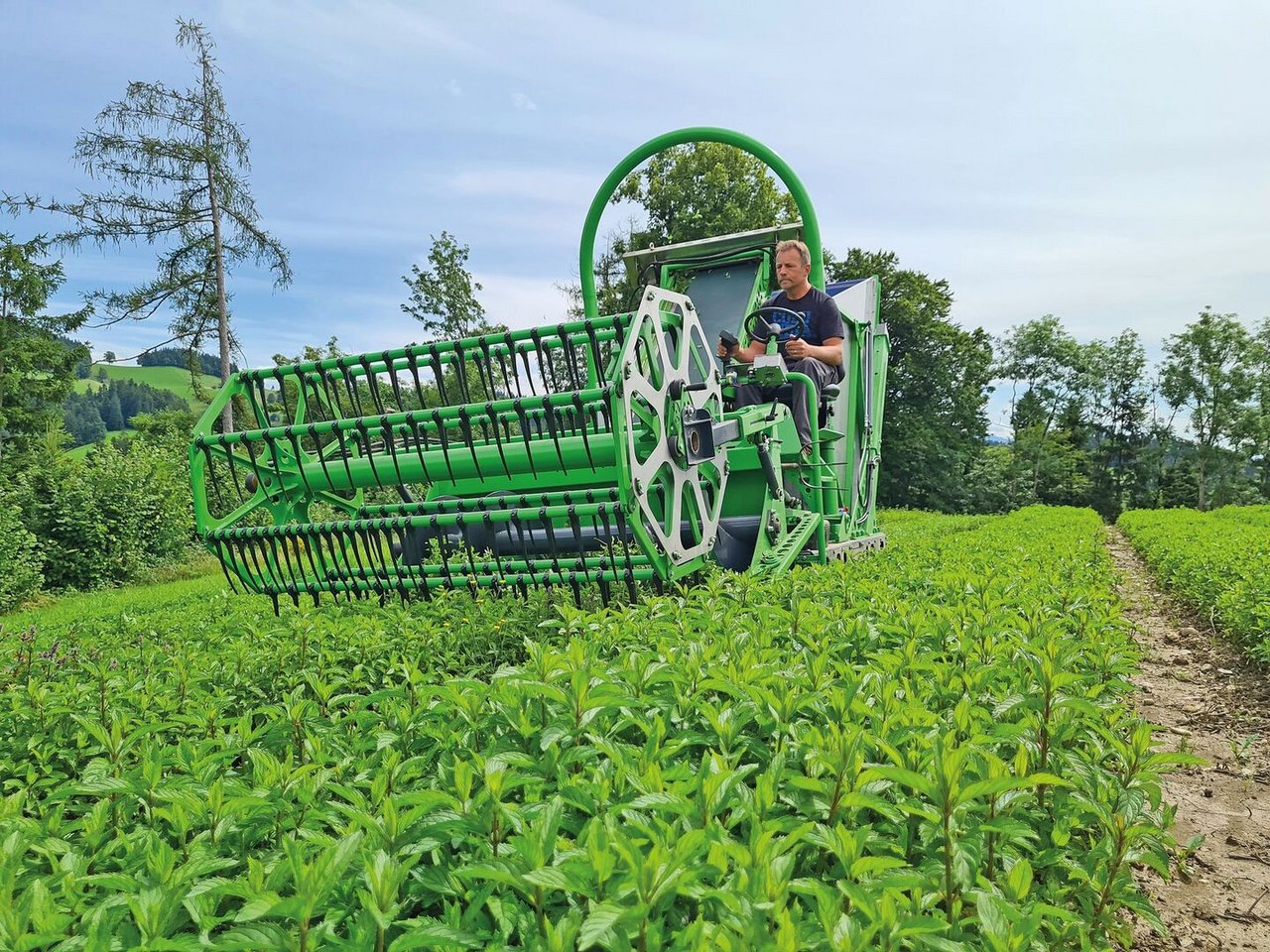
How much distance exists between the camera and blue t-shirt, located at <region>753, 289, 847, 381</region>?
709cm

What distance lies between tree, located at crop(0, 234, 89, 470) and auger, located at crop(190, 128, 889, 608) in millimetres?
31472

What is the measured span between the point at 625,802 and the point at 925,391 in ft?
162

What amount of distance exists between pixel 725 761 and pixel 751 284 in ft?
23.5

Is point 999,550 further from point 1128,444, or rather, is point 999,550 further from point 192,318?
point 1128,444

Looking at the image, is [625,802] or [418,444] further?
[418,444]

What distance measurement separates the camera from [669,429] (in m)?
5.16

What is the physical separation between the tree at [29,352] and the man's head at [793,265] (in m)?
33.4

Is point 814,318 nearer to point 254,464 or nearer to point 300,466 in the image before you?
point 300,466

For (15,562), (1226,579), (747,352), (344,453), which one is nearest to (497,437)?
(344,453)

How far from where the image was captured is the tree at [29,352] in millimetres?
31516

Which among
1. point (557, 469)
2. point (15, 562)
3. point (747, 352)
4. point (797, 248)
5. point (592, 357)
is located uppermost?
point (797, 248)

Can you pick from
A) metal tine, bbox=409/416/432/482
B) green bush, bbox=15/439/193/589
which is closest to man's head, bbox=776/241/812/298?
metal tine, bbox=409/416/432/482

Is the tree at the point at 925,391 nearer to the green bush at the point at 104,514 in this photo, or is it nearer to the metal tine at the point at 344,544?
the green bush at the point at 104,514

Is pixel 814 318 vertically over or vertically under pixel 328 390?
over
